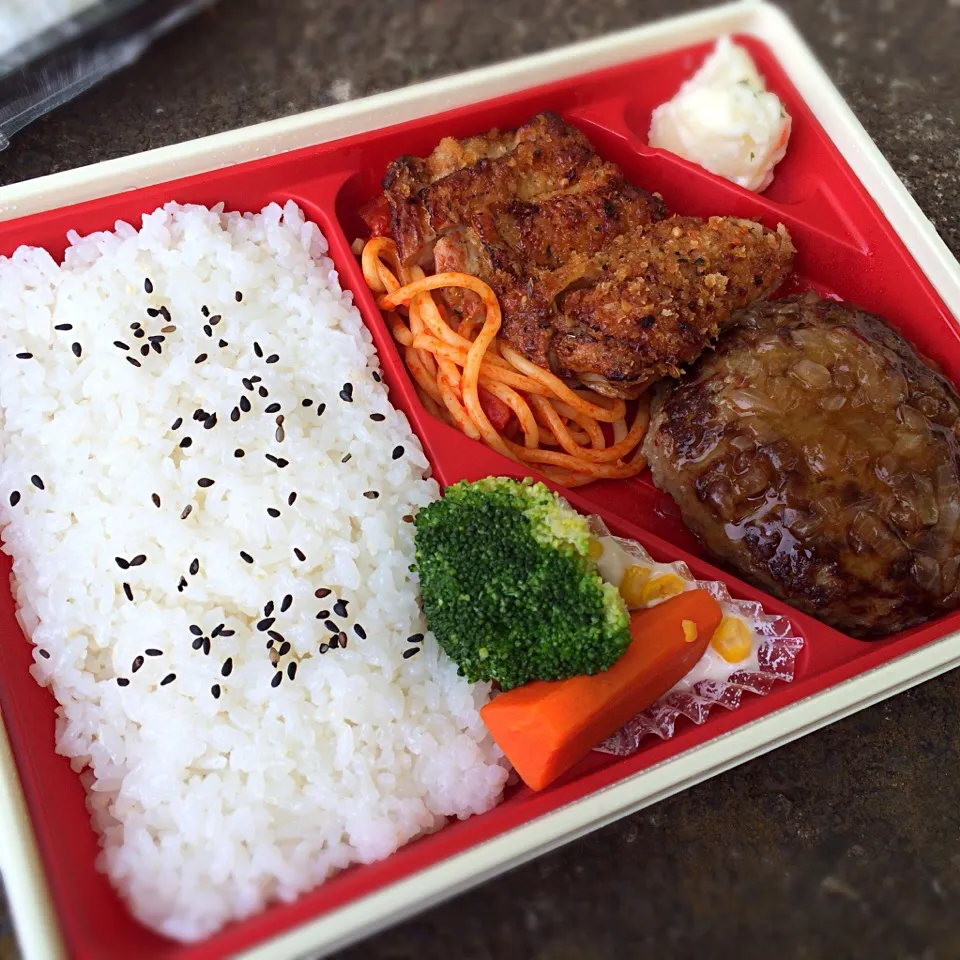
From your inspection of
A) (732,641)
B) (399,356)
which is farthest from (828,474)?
(399,356)

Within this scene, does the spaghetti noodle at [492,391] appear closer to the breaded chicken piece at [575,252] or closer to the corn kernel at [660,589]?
the breaded chicken piece at [575,252]

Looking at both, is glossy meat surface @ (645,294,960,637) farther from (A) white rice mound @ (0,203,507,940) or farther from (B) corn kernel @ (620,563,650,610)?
(A) white rice mound @ (0,203,507,940)

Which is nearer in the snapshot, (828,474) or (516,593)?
(516,593)

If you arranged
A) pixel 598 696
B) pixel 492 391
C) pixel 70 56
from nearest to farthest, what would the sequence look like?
pixel 598 696, pixel 492 391, pixel 70 56

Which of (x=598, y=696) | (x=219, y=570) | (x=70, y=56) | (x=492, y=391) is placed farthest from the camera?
(x=70, y=56)

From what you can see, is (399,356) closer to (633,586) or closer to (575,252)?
(575,252)

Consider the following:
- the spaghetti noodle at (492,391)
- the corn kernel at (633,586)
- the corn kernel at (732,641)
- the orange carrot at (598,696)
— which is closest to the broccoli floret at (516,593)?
the orange carrot at (598,696)

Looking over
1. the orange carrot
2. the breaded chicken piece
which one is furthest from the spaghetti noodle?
the orange carrot
